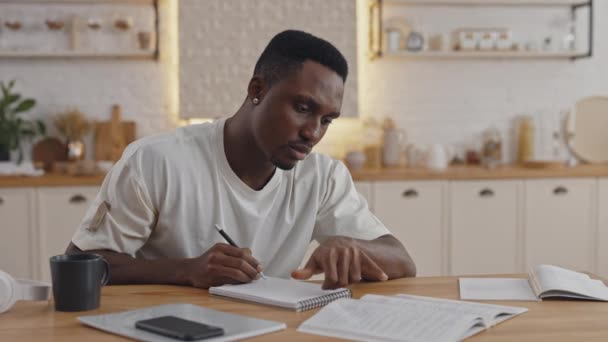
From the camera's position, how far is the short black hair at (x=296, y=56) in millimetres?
1920

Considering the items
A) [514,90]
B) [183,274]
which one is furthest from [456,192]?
[183,274]

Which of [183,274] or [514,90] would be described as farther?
[514,90]

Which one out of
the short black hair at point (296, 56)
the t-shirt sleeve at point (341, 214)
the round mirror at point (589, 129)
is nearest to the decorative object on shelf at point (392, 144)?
the round mirror at point (589, 129)

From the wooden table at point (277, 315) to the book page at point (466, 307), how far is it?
2 centimetres

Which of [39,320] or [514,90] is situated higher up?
[514,90]

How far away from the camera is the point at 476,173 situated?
14.1ft

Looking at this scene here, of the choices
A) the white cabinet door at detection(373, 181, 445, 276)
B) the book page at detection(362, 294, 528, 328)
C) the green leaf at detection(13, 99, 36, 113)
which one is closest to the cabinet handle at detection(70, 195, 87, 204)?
the green leaf at detection(13, 99, 36, 113)

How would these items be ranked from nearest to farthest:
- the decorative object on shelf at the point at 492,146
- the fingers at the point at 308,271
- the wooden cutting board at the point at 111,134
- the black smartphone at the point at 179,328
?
the black smartphone at the point at 179,328, the fingers at the point at 308,271, the wooden cutting board at the point at 111,134, the decorative object on shelf at the point at 492,146

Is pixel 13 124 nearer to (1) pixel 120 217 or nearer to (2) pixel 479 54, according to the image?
→ (1) pixel 120 217

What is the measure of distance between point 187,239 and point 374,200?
2368mm

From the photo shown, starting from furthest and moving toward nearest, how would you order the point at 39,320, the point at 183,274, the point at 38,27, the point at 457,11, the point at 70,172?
the point at 457,11 < the point at 38,27 < the point at 70,172 < the point at 183,274 < the point at 39,320

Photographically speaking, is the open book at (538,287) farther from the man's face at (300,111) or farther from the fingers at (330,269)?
the man's face at (300,111)

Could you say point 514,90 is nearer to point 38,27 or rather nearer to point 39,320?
point 38,27

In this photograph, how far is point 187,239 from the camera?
1981mm
